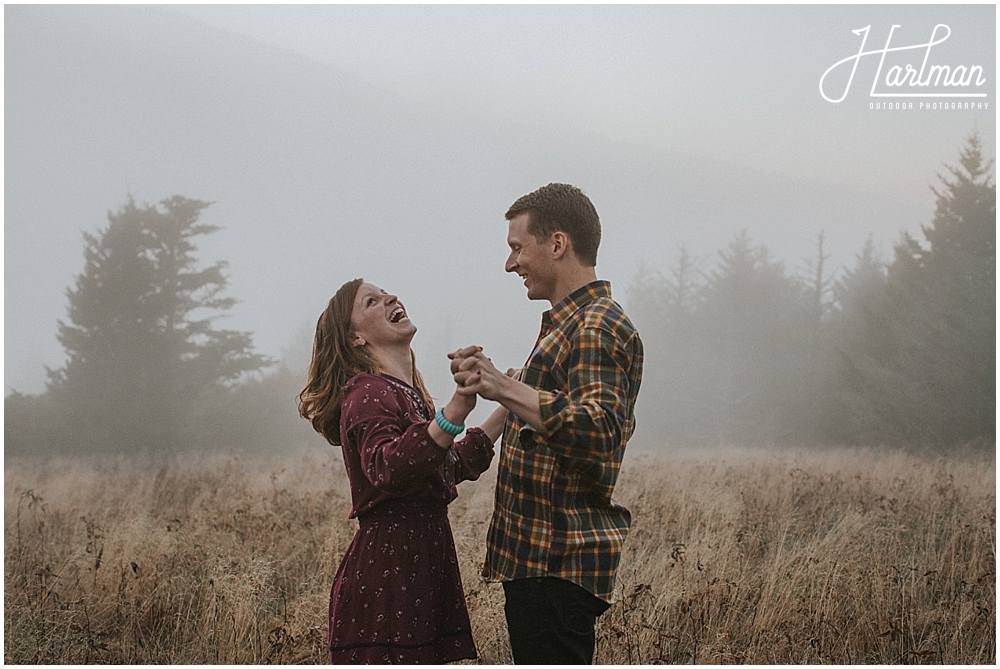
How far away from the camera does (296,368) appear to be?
17078mm

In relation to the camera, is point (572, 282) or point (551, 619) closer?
point (551, 619)

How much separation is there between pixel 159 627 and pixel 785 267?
1993cm

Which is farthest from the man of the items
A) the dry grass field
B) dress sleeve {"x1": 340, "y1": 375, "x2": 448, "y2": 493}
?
the dry grass field

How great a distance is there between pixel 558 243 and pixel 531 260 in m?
0.10

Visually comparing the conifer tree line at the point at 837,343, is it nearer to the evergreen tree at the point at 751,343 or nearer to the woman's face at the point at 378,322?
the evergreen tree at the point at 751,343

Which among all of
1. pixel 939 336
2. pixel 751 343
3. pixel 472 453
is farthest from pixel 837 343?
pixel 472 453

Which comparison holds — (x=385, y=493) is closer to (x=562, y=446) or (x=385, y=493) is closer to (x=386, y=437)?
(x=386, y=437)

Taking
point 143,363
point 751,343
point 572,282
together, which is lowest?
point 143,363

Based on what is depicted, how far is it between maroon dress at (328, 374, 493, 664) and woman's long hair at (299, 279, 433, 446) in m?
0.10

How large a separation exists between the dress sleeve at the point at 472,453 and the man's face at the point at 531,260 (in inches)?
21.7

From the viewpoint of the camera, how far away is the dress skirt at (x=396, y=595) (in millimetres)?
2572

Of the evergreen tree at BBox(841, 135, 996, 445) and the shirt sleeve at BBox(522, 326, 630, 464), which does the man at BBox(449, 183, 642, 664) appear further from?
the evergreen tree at BBox(841, 135, 996, 445)

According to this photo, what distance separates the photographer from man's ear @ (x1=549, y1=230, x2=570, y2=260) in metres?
2.54

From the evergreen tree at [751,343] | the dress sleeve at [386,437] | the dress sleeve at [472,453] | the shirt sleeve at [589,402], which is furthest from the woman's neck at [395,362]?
→ the evergreen tree at [751,343]
